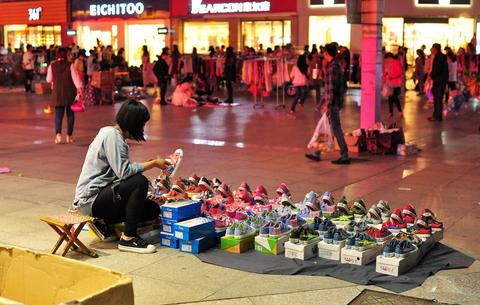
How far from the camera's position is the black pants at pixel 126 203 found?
6.44 meters

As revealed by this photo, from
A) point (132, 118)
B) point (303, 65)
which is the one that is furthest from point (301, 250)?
point (303, 65)

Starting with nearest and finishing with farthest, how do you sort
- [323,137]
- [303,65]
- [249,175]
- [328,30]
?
[249,175]
[323,137]
[303,65]
[328,30]

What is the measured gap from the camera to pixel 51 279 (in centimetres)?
376

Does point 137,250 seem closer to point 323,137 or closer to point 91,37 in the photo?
point 323,137

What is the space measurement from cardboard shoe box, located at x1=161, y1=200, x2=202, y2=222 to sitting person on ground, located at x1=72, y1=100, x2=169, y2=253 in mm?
223

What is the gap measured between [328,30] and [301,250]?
76.7ft

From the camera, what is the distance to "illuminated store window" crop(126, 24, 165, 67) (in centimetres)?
3428

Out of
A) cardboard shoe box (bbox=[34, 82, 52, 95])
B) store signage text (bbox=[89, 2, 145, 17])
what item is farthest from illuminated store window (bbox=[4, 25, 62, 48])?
cardboard shoe box (bbox=[34, 82, 52, 95])

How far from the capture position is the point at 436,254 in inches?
251

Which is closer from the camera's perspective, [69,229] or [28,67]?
[69,229]

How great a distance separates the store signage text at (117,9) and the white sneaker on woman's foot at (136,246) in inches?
1136

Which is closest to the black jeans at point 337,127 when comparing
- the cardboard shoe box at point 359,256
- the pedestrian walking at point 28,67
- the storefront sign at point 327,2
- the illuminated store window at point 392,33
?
the cardboard shoe box at point 359,256

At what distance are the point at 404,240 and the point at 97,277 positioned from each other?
3.24 metres

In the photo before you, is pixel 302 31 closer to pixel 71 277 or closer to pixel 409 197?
pixel 409 197
